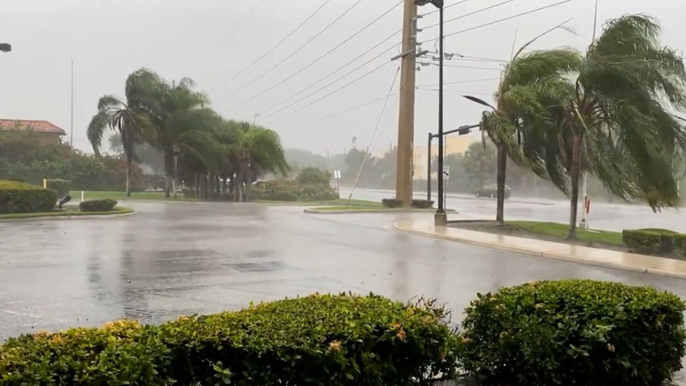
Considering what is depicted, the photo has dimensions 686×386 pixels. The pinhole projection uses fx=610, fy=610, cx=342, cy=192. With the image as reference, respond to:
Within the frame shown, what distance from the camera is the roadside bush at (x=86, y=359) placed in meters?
2.78

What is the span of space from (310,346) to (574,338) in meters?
1.88

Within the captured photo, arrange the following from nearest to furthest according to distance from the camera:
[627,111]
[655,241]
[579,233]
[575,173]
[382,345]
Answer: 1. [382,345]
2. [655,241]
3. [627,111]
4. [575,173]
5. [579,233]

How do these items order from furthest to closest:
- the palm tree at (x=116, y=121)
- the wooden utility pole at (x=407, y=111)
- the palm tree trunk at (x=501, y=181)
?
the palm tree at (x=116, y=121)
the wooden utility pole at (x=407, y=111)
the palm tree trunk at (x=501, y=181)

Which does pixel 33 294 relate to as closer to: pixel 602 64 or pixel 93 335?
pixel 93 335

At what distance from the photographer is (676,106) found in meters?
18.2

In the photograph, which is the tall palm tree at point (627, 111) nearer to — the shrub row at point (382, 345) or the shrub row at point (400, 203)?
the shrub row at point (382, 345)

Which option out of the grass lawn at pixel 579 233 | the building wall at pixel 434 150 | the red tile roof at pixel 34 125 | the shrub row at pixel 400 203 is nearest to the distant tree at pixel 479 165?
the building wall at pixel 434 150

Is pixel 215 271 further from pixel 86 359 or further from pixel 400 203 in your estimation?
pixel 400 203

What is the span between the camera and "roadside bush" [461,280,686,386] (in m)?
4.02

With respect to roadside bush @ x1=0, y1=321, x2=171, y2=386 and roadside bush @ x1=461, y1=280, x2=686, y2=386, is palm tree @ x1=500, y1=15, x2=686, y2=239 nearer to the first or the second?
roadside bush @ x1=461, y1=280, x2=686, y2=386

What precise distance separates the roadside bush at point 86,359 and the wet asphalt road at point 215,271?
13.5ft

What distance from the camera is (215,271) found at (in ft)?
37.6

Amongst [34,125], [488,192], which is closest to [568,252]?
[488,192]

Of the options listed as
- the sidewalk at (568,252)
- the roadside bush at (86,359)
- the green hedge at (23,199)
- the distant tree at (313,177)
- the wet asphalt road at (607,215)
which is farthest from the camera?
the distant tree at (313,177)
